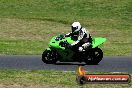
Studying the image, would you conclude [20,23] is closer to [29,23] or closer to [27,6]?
[29,23]

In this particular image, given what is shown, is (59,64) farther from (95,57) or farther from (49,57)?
(95,57)

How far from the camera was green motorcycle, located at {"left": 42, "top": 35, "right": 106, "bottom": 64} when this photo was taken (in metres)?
18.0

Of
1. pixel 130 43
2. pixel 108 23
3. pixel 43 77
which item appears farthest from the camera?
pixel 108 23

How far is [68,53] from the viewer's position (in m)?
18.3

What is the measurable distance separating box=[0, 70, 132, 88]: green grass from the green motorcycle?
7.62 feet

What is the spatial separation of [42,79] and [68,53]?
427 centimetres

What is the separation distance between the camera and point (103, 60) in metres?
19.4

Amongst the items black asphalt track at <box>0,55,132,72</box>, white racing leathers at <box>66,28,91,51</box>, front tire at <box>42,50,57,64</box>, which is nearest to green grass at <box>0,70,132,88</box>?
black asphalt track at <box>0,55,132,72</box>

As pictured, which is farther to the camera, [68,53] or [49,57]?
[68,53]

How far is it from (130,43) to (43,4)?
2392cm

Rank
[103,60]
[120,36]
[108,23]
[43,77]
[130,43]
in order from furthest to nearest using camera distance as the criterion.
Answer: [108,23], [120,36], [130,43], [103,60], [43,77]

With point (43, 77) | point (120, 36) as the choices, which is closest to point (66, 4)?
point (120, 36)

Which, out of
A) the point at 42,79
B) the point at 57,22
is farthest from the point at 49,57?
the point at 57,22

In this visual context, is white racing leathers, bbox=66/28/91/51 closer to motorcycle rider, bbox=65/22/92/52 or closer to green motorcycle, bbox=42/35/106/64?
motorcycle rider, bbox=65/22/92/52
